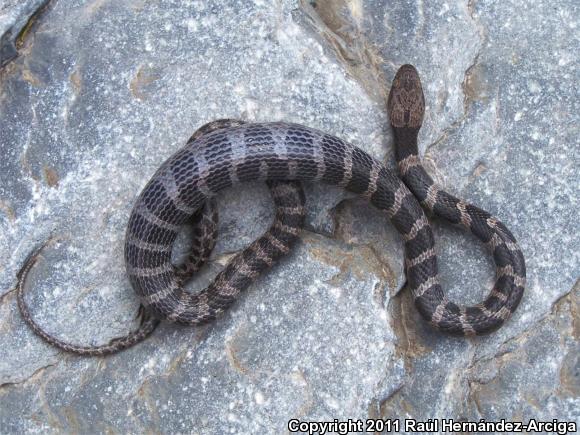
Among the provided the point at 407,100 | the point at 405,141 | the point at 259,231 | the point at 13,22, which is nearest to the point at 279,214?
the point at 259,231

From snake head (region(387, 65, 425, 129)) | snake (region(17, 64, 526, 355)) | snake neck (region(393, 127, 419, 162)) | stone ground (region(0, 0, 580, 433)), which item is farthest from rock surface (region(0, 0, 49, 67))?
snake neck (region(393, 127, 419, 162))

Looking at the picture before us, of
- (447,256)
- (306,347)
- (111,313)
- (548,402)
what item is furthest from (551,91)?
(111,313)

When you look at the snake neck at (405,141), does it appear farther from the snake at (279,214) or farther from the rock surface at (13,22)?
the rock surface at (13,22)

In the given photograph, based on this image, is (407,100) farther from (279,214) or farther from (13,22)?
(13,22)

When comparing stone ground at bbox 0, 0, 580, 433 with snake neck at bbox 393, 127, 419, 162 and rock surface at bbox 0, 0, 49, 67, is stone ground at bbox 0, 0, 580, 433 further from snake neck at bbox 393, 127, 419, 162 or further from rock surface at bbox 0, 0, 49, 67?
snake neck at bbox 393, 127, 419, 162

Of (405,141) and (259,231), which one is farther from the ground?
(405,141)

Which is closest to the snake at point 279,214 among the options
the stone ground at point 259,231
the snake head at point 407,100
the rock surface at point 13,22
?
the snake head at point 407,100

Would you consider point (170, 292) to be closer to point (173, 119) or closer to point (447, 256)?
point (173, 119)
